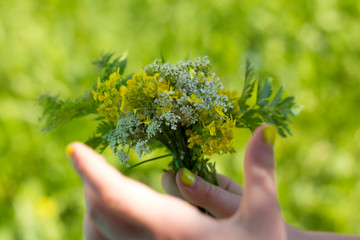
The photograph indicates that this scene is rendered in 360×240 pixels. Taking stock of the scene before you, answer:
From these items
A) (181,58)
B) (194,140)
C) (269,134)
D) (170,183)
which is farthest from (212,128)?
(181,58)

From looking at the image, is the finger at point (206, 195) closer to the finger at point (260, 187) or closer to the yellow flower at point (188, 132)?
the yellow flower at point (188, 132)

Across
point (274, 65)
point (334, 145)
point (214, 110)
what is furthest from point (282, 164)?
point (214, 110)

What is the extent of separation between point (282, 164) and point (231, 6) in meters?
1.07

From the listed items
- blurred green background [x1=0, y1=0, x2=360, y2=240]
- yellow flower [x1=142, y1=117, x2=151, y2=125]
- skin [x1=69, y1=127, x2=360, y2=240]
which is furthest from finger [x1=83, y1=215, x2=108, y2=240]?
blurred green background [x1=0, y1=0, x2=360, y2=240]

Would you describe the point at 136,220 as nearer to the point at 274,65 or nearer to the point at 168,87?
the point at 168,87

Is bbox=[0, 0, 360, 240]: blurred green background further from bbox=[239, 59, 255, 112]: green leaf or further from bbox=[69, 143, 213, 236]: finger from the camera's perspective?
bbox=[69, 143, 213, 236]: finger

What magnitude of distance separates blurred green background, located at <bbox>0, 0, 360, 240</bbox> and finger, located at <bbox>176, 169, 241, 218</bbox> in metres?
0.79

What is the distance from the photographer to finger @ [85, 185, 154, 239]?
1.55ft

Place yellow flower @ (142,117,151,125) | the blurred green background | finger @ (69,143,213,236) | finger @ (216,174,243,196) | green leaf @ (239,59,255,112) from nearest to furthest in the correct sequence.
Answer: finger @ (69,143,213,236), yellow flower @ (142,117,151,125), green leaf @ (239,59,255,112), finger @ (216,174,243,196), the blurred green background

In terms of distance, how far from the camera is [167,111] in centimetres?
Answer: 63

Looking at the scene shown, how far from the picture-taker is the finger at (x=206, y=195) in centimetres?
71

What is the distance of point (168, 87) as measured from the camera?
2.15ft

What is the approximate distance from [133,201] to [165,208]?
1.7 inches

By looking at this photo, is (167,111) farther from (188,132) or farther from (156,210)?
(156,210)
